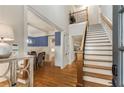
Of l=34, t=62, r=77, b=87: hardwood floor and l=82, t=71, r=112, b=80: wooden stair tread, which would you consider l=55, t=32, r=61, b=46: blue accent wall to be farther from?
l=82, t=71, r=112, b=80: wooden stair tread

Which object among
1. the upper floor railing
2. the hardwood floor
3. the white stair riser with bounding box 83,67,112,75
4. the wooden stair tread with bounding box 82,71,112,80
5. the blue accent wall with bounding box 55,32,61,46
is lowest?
the hardwood floor

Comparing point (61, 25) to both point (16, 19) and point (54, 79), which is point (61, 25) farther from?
point (16, 19)

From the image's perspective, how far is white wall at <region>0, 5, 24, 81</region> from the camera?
1606 millimetres

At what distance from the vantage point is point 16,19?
1.85 metres

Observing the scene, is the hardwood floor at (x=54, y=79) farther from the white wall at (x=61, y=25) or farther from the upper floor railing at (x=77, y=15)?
the upper floor railing at (x=77, y=15)

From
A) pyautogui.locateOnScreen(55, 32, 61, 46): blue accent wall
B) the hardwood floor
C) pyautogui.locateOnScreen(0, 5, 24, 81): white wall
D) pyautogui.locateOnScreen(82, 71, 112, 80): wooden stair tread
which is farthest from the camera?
pyautogui.locateOnScreen(55, 32, 61, 46): blue accent wall

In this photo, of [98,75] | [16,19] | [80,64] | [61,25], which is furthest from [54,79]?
[61,25]

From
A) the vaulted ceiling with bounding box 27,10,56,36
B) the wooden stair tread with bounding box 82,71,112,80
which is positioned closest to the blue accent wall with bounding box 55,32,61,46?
the vaulted ceiling with bounding box 27,10,56,36

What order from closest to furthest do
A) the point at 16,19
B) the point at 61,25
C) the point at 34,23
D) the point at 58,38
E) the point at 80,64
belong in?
the point at 16,19
the point at 80,64
the point at 34,23
the point at 61,25
the point at 58,38

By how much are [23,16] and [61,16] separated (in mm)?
1758

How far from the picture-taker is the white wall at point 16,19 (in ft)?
5.27
